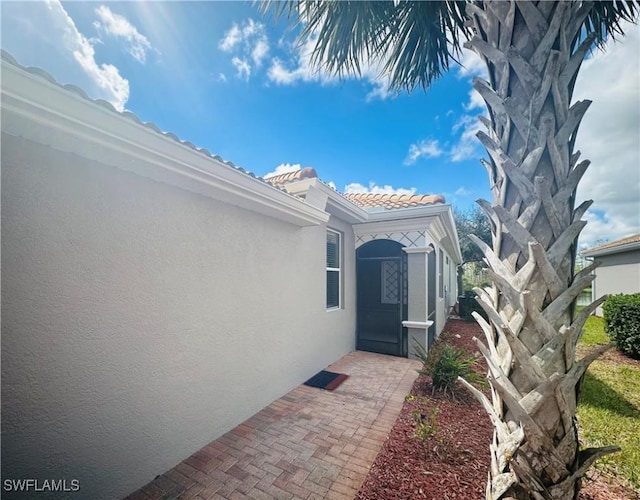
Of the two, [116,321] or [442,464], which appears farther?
[442,464]

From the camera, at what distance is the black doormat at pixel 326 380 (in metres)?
6.22

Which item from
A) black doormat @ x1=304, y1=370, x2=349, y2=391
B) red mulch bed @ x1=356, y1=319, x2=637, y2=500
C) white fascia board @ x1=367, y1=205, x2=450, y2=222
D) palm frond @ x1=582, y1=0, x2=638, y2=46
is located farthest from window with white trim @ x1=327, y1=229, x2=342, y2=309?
palm frond @ x1=582, y1=0, x2=638, y2=46

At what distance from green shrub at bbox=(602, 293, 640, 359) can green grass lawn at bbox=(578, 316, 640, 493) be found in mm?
1186

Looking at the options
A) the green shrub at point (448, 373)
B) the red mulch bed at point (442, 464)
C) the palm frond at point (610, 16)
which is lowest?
the red mulch bed at point (442, 464)

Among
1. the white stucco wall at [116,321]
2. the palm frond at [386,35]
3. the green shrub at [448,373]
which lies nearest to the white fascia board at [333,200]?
the white stucco wall at [116,321]

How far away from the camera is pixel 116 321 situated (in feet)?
9.92

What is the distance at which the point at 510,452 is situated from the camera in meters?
1.94

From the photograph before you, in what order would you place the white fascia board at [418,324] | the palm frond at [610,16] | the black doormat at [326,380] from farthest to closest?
the white fascia board at [418,324], the black doormat at [326,380], the palm frond at [610,16]

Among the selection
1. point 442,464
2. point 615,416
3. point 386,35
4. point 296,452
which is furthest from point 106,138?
point 615,416

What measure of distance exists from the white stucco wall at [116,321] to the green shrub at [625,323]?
11.4m

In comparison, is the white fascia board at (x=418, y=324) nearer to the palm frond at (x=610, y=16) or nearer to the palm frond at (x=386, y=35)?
the palm frond at (x=386, y=35)

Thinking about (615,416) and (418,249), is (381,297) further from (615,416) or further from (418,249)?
(615,416)

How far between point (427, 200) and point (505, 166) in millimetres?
6654

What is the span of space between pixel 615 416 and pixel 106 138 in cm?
890
